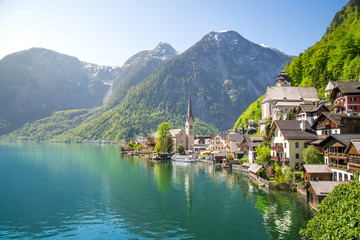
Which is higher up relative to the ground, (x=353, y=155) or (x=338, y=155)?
(x=353, y=155)

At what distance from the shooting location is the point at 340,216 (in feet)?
61.9

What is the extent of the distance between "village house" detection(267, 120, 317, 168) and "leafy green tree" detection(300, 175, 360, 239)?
30.8 meters

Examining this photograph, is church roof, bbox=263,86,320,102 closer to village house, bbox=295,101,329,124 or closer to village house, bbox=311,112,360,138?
village house, bbox=295,101,329,124

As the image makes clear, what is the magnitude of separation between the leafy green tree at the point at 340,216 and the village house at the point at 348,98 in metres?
39.6

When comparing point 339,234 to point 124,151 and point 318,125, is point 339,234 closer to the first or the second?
point 318,125

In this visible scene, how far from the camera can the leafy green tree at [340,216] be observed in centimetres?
1733

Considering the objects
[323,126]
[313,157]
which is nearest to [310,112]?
[323,126]

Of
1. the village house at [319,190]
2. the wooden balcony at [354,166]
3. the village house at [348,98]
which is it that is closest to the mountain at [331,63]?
the village house at [348,98]

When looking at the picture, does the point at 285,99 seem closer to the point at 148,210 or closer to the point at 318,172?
the point at 318,172

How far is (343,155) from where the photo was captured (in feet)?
127

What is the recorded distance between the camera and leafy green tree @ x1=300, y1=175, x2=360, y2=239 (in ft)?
56.9

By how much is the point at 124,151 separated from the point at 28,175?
3614 inches

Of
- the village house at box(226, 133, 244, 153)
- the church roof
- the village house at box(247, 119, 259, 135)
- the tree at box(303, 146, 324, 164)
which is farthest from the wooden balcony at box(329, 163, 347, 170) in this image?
the village house at box(247, 119, 259, 135)

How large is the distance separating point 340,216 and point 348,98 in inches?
1842
